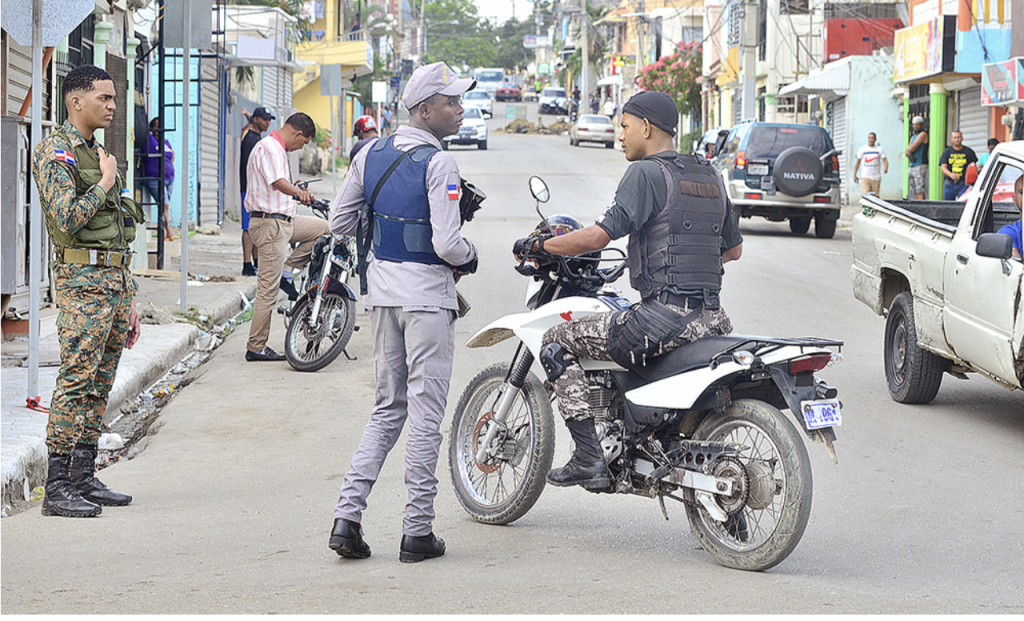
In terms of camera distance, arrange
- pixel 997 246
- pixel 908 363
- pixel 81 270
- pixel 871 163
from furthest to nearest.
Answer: pixel 871 163
pixel 908 363
pixel 997 246
pixel 81 270

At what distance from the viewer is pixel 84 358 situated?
223 inches

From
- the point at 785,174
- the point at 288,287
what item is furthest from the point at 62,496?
the point at 785,174

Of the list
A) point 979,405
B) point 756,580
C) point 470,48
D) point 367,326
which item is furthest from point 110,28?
point 470,48

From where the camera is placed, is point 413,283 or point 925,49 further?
point 925,49

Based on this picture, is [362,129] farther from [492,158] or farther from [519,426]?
[492,158]

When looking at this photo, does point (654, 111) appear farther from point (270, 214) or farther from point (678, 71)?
point (678, 71)

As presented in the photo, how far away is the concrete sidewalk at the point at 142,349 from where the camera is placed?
255 inches

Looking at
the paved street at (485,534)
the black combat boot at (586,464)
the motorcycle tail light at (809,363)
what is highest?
the motorcycle tail light at (809,363)

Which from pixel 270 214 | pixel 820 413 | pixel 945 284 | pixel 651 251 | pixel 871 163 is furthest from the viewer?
pixel 871 163

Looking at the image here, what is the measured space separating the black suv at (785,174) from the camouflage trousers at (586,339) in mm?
15874

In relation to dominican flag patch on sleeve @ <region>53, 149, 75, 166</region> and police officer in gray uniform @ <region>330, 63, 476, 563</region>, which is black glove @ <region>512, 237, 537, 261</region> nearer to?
police officer in gray uniform @ <region>330, 63, 476, 563</region>

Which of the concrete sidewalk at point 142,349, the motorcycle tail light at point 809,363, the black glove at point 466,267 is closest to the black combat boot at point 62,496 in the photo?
the concrete sidewalk at point 142,349

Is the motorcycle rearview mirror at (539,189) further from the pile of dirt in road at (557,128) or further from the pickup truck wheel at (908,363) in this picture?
the pile of dirt in road at (557,128)

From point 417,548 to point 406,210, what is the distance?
4.30 ft
